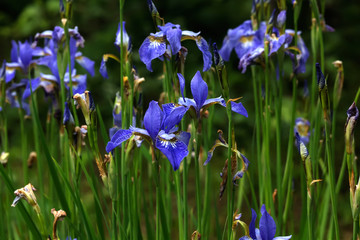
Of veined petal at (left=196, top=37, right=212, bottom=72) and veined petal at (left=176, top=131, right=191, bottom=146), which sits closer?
veined petal at (left=176, top=131, right=191, bottom=146)

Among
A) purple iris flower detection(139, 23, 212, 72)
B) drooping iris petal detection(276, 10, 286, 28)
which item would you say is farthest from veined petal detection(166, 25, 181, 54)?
drooping iris petal detection(276, 10, 286, 28)

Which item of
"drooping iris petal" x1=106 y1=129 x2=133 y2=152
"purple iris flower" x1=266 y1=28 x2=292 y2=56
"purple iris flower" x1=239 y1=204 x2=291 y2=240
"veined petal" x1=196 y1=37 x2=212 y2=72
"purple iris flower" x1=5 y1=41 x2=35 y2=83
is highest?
"purple iris flower" x1=5 y1=41 x2=35 y2=83

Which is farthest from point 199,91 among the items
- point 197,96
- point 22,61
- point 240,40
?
point 22,61

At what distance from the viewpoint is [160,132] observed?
676 millimetres

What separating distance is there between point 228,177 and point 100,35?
2.06m

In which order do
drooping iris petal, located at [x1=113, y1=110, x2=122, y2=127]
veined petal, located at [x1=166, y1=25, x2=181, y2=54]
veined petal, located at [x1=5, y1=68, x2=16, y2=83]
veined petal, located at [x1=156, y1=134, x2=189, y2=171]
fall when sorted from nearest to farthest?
veined petal, located at [x1=156, y1=134, x2=189, y2=171]
veined petal, located at [x1=166, y1=25, x2=181, y2=54]
drooping iris petal, located at [x1=113, y1=110, x2=122, y2=127]
veined petal, located at [x1=5, y1=68, x2=16, y2=83]

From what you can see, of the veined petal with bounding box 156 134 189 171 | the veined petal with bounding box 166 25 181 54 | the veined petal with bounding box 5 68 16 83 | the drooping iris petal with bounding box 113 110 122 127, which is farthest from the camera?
the veined petal with bounding box 5 68 16 83

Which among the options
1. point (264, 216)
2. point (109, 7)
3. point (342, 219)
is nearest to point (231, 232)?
point (264, 216)

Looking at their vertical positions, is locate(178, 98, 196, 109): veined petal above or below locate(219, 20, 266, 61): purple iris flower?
below

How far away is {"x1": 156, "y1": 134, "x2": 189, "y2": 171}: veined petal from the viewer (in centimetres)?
63

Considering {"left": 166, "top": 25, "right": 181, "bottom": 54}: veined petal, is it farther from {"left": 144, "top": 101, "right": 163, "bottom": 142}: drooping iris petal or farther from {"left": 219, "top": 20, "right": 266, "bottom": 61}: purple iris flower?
{"left": 219, "top": 20, "right": 266, "bottom": 61}: purple iris flower

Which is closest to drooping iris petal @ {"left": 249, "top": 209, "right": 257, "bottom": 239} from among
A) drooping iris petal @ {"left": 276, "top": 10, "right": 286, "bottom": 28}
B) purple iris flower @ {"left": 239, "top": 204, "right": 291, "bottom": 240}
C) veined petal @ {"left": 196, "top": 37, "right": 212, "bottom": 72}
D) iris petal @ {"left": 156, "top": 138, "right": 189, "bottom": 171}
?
purple iris flower @ {"left": 239, "top": 204, "right": 291, "bottom": 240}

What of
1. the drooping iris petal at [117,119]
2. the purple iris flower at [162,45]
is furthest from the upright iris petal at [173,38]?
the drooping iris petal at [117,119]

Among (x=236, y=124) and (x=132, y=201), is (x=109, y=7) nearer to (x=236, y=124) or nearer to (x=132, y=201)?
(x=236, y=124)
